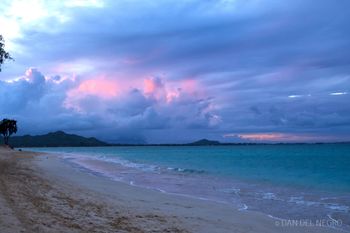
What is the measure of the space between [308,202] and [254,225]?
25.5ft

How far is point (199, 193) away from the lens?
73.8 ft

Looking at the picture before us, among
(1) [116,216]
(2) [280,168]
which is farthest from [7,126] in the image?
(1) [116,216]

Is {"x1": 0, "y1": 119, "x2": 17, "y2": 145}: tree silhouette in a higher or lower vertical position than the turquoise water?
higher

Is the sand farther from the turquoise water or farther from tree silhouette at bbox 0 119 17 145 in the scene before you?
tree silhouette at bbox 0 119 17 145

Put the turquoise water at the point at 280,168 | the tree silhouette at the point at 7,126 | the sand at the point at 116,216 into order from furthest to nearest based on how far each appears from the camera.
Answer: the tree silhouette at the point at 7,126
the turquoise water at the point at 280,168
the sand at the point at 116,216

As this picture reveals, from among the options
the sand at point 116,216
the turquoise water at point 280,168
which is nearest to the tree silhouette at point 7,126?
the turquoise water at point 280,168

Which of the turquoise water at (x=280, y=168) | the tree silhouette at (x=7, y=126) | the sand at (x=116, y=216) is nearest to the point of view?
the sand at (x=116, y=216)

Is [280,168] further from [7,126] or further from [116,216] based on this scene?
[7,126]

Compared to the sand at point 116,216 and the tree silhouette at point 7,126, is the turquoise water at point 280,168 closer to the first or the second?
the sand at point 116,216

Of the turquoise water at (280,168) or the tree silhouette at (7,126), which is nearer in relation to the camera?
the turquoise water at (280,168)

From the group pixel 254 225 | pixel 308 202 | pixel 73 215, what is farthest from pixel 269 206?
pixel 73 215

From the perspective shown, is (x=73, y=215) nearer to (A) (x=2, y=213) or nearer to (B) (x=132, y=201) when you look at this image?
(A) (x=2, y=213)

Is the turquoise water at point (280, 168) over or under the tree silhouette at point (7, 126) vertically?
under

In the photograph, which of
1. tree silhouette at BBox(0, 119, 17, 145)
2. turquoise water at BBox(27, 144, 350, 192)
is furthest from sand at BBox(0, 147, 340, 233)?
tree silhouette at BBox(0, 119, 17, 145)
